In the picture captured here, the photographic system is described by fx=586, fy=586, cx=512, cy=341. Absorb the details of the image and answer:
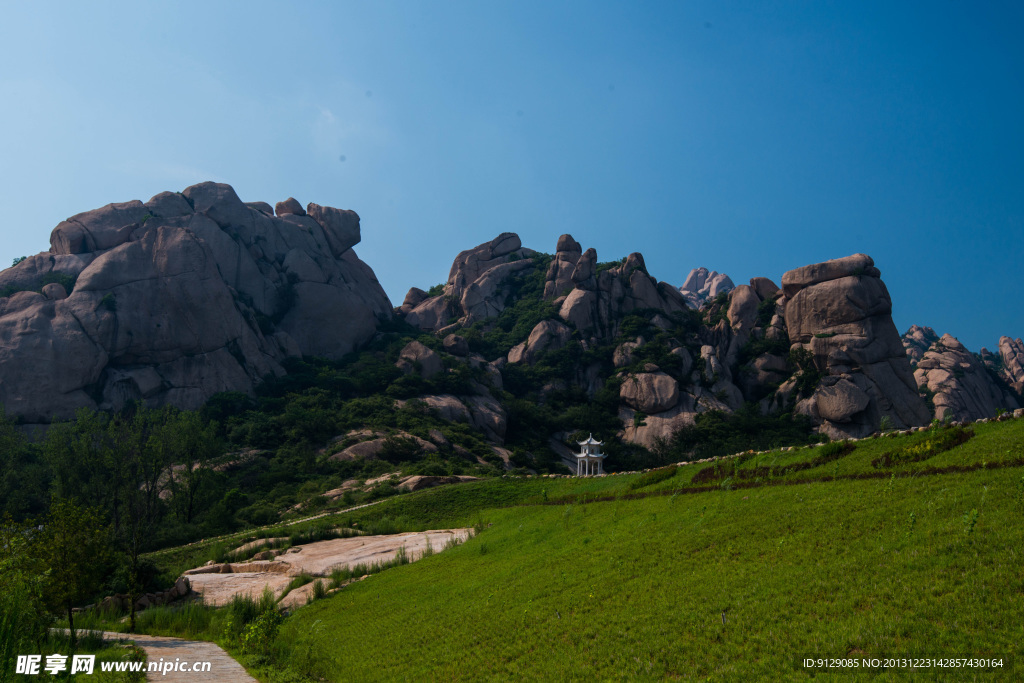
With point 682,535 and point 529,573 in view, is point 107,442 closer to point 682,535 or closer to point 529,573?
point 529,573

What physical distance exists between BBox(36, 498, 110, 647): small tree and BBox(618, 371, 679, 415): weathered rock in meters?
64.6

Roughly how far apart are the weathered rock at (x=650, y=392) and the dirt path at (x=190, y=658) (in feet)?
205

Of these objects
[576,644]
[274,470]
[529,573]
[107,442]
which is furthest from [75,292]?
[576,644]

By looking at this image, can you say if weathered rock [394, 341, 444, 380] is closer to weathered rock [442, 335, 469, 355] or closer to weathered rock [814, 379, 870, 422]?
weathered rock [442, 335, 469, 355]

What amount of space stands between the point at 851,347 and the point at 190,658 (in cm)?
7472

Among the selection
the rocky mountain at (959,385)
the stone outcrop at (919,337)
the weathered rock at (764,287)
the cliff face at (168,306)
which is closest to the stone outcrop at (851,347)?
the weathered rock at (764,287)

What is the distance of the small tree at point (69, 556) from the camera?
15.6 metres

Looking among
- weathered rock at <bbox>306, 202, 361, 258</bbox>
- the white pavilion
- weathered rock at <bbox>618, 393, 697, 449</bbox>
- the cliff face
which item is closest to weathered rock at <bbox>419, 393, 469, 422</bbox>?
the white pavilion

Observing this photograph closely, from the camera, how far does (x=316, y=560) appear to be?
27219 millimetres

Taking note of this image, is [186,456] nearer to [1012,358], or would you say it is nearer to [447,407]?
[447,407]

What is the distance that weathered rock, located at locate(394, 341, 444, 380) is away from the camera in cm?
7412

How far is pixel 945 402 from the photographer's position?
86.9 meters

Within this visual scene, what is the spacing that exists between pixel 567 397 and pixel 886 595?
71662 millimetres

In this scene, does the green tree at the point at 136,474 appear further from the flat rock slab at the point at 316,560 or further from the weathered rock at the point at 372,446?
the flat rock slab at the point at 316,560
